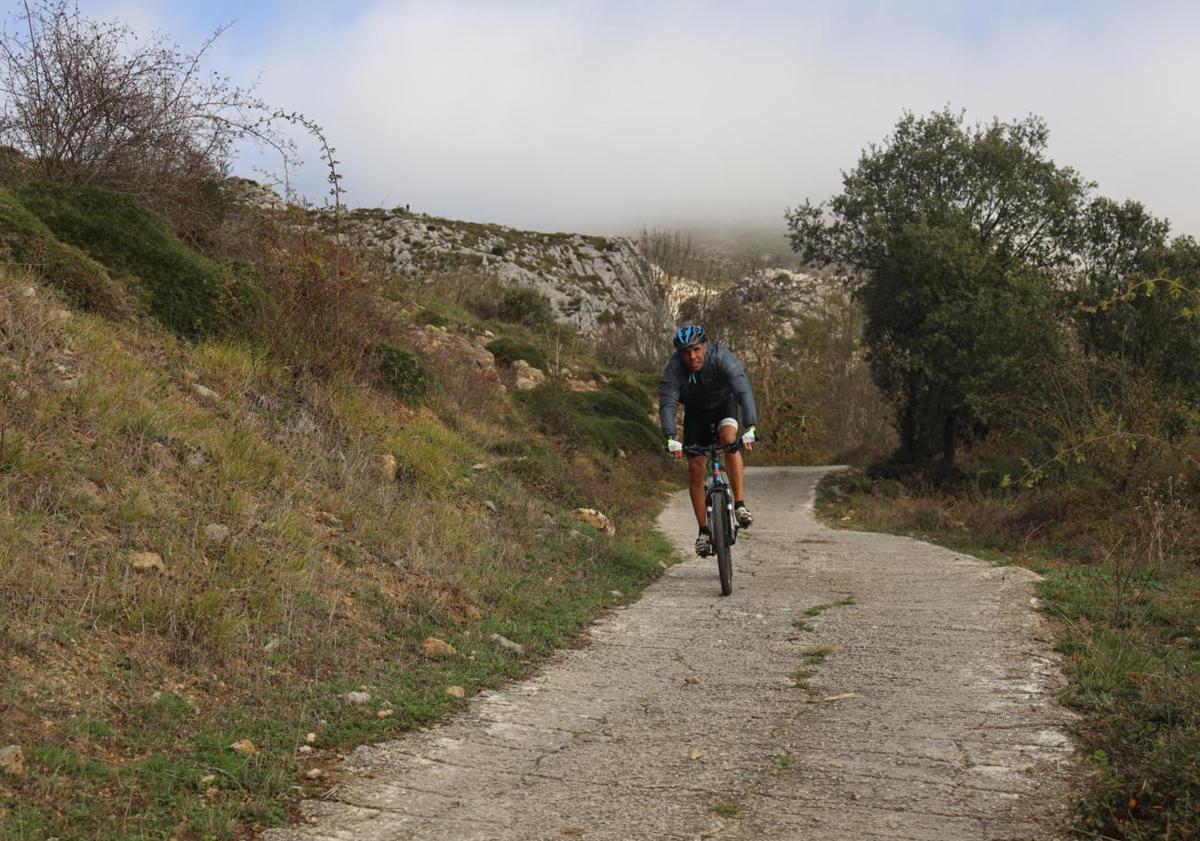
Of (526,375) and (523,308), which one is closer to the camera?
(526,375)

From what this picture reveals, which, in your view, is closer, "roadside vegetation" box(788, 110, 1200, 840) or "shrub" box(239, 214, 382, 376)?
"roadside vegetation" box(788, 110, 1200, 840)

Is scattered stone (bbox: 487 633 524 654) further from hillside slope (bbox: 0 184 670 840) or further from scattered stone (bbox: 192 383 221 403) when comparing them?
scattered stone (bbox: 192 383 221 403)

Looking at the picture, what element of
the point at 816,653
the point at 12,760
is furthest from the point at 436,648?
the point at 12,760

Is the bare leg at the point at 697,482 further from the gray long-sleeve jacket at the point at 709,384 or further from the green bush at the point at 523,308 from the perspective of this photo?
the green bush at the point at 523,308

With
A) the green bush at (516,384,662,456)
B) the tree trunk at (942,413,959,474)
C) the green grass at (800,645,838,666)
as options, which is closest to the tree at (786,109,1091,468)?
the tree trunk at (942,413,959,474)

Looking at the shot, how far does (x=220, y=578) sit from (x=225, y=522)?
73 centimetres

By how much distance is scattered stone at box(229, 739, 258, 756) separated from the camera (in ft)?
13.5

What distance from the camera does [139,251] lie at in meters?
9.63

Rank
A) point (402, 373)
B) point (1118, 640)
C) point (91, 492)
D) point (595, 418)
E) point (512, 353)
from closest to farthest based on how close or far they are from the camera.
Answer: point (91, 492) < point (1118, 640) < point (402, 373) < point (512, 353) < point (595, 418)

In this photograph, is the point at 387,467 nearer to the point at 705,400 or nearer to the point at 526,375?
the point at 705,400

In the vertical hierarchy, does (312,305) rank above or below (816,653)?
above

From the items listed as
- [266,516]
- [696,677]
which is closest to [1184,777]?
[696,677]

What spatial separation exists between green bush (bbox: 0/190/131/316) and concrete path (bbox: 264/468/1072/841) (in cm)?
523

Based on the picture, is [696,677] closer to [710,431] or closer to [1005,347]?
[710,431]
